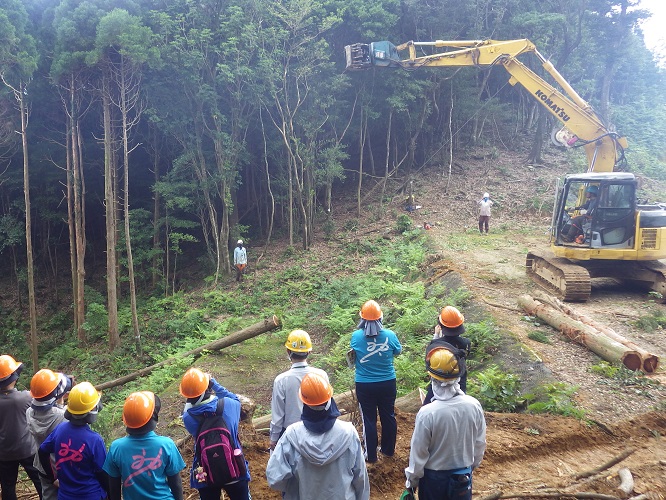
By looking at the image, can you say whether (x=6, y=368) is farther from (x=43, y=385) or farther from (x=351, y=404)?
(x=351, y=404)

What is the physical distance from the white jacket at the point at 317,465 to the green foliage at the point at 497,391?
163 inches

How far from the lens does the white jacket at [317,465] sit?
3285 millimetres

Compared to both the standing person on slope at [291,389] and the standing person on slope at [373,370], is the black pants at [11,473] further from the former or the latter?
the standing person on slope at [373,370]

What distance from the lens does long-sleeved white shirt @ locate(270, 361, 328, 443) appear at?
14.8 ft

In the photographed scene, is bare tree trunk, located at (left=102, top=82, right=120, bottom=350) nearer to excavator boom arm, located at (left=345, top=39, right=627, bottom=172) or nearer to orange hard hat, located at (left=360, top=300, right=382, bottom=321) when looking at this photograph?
excavator boom arm, located at (left=345, top=39, right=627, bottom=172)

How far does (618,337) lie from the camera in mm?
8508

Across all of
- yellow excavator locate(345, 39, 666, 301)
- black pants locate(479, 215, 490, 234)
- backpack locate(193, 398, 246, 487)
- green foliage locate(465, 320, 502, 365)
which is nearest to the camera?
backpack locate(193, 398, 246, 487)

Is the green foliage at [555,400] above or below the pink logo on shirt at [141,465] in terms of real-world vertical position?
below

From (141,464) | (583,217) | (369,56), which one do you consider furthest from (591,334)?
(369,56)

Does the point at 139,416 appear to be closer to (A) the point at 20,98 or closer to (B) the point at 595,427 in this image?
(B) the point at 595,427

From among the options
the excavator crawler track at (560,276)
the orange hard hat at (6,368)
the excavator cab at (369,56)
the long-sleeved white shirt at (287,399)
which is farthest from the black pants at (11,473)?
the excavator cab at (369,56)

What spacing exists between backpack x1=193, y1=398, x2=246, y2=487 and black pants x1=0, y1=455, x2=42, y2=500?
7.64 ft

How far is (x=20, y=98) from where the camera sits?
602 inches

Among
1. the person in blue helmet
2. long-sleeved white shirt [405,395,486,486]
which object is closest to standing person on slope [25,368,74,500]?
long-sleeved white shirt [405,395,486,486]
